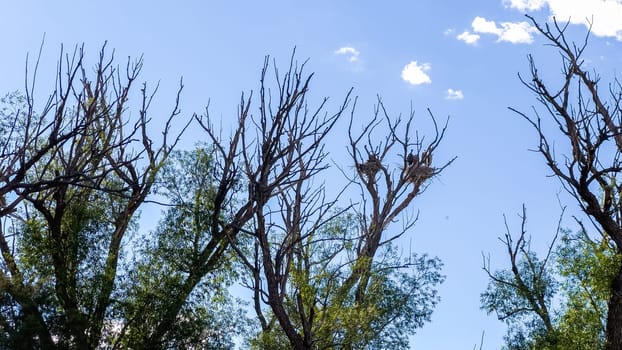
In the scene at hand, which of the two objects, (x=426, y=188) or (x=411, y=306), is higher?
(x=426, y=188)

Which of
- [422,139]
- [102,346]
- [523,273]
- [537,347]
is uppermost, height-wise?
[422,139]

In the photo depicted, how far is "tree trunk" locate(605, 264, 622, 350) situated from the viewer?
10453 mm

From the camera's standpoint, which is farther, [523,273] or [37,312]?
[523,273]

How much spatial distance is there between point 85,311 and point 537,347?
23.6 ft

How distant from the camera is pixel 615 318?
1062 centimetres

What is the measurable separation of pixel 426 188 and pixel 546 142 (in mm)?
6687

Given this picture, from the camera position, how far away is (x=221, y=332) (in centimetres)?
1254

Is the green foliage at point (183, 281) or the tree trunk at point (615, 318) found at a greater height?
the green foliage at point (183, 281)

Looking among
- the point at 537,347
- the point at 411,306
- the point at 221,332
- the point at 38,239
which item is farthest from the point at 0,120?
the point at 537,347

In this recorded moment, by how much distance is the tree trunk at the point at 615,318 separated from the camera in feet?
34.3

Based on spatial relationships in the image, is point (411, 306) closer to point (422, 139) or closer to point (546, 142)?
point (422, 139)

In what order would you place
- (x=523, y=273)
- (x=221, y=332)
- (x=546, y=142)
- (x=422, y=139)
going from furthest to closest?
(x=422, y=139) < (x=523, y=273) < (x=221, y=332) < (x=546, y=142)

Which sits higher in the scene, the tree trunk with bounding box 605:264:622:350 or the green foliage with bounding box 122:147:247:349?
the green foliage with bounding box 122:147:247:349

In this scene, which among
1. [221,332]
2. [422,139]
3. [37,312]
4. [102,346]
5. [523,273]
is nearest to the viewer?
[37,312]
